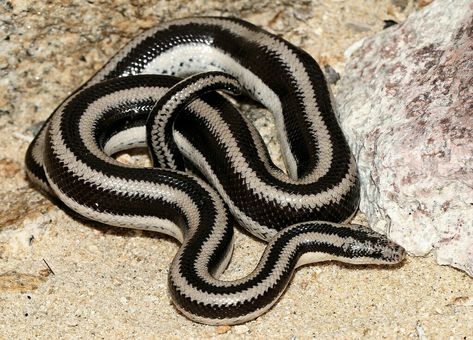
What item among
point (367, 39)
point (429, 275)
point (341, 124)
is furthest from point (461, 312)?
point (367, 39)

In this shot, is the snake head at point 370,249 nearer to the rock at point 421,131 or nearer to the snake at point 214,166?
the snake at point 214,166

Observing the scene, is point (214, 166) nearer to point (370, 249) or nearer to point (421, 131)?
point (370, 249)

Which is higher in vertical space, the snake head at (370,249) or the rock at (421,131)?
the rock at (421,131)

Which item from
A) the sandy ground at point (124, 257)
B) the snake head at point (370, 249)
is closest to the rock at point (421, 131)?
the snake head at point (370, 249)

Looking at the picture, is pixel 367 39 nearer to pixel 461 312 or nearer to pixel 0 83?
pixel 461 312

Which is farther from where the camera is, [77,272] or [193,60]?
[193,60]
